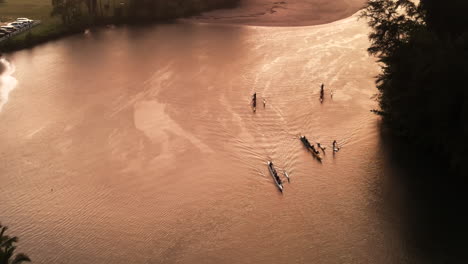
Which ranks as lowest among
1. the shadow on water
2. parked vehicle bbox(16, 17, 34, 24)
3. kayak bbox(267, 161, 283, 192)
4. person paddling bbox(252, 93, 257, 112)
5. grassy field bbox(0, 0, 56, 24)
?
the shadow on water

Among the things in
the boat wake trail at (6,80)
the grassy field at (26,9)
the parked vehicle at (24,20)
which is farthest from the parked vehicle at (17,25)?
the boat wake trail at (6,80)

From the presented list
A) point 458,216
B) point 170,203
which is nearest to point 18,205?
point 170,203

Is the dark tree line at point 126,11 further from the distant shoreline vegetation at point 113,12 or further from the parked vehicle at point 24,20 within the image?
the parked vehicle at point 24,20

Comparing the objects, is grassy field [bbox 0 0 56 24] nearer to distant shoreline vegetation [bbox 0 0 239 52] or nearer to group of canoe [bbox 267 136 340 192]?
distant shoreline vegetation [bbox 0 0 239 52]

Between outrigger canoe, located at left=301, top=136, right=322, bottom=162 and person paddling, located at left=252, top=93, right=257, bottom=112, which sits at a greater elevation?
person paddling, located at left=252, top=93, right=257, bottom=112

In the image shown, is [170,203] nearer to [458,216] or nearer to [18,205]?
[18,205]

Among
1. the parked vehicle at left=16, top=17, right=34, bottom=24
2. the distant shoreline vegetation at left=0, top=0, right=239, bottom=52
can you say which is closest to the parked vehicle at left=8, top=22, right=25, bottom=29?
the parked vehicle at left=16, top=17, right=34, bottom=24

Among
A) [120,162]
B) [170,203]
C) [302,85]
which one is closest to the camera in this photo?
[170,203]
